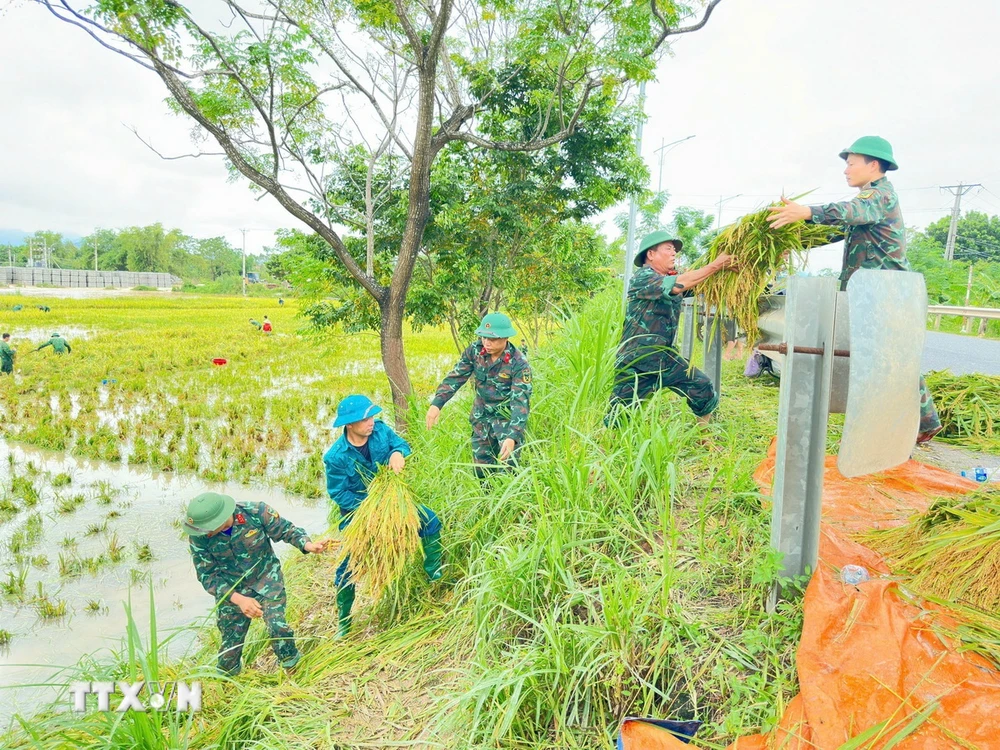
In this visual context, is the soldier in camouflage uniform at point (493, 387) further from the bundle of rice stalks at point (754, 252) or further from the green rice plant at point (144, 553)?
the green rice plant at point (144, 553)

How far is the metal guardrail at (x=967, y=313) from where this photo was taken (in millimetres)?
6371

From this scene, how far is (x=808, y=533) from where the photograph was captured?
6.47 feet

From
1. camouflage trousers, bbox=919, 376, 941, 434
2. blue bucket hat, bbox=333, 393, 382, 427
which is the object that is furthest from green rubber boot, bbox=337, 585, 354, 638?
camouflage trousers, bbox=919, 376, 941, 434

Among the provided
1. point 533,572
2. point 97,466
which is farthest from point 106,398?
point 533,572

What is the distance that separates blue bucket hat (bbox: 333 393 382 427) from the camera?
10.7 feet

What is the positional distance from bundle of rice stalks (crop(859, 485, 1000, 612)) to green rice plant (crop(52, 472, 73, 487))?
763 cm

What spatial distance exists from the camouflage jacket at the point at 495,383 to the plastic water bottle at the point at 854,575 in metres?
2.05

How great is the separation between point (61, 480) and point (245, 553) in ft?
15.8

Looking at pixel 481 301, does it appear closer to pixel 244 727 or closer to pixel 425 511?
pixel 425 511

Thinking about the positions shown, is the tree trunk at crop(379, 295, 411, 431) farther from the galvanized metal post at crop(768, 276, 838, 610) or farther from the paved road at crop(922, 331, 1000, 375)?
the paved road at crop(922, 331, 1000, 375)

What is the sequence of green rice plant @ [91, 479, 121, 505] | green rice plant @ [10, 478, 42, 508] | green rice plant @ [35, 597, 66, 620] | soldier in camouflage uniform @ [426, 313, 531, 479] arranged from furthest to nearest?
green rice plant @ [91, 479, 121, 505]
green rice plant @ [10, 478, 42, 508]
green rice plant @ [35, 597, 66, 620]
soldier in camouflage uniform @ [426, 313, 531, 479]

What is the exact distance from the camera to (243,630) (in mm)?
3256

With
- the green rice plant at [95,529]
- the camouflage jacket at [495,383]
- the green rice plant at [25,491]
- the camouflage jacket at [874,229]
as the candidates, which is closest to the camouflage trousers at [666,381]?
the camouflage jacket at [495,383]

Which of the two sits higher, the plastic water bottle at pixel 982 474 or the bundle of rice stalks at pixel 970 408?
the bundle of rice stalks at pixel 970 408
